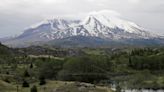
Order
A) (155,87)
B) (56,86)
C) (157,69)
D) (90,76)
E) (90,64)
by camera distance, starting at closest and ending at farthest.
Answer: (56,86)
(155,87)
(90,76)
(90,64)
(157,69)

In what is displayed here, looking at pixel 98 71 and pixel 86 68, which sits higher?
pixel 86 68

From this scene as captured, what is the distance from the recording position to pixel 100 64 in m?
185

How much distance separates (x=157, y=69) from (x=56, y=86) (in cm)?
10211

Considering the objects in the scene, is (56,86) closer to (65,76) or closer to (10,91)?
(10,91)

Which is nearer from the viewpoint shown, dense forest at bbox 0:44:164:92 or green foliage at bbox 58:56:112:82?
dense forest at bbox 0:44:164:92

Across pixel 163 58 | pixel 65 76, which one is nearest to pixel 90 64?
pixel 65 76

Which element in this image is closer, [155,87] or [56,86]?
[56,86]

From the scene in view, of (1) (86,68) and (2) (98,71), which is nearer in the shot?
(1) (86,68)

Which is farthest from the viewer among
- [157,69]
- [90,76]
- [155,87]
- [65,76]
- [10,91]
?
[157,69]

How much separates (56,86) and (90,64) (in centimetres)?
7888

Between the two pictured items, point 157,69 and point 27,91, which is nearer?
point 27,91

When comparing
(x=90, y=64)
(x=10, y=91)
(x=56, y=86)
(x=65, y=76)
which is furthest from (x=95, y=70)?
(x=10, y=91)

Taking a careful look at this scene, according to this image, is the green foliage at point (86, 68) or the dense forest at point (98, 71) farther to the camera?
the green foliage at point (86, 68)

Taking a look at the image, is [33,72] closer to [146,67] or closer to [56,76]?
[56,76]
